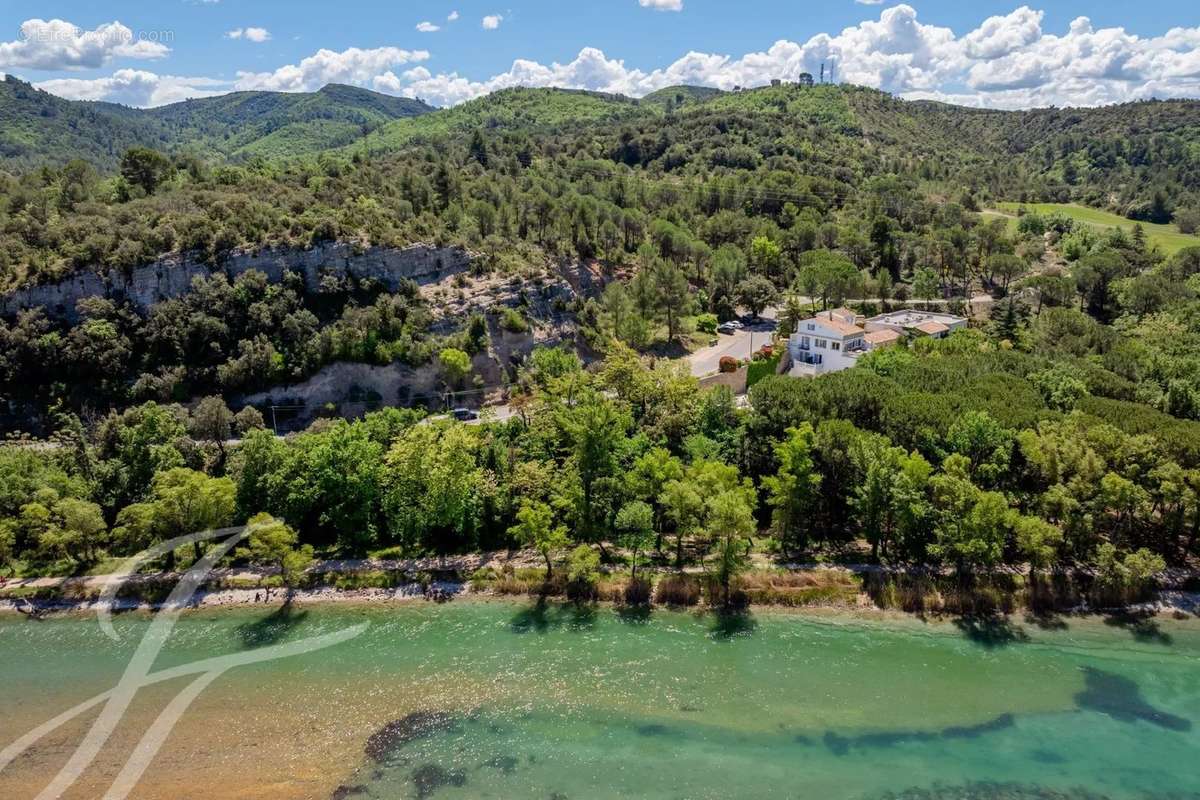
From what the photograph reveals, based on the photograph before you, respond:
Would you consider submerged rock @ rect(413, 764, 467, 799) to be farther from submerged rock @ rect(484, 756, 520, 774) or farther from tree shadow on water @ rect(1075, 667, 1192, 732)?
tree shadow on water @ rect(1075, 667, 1192, 732)

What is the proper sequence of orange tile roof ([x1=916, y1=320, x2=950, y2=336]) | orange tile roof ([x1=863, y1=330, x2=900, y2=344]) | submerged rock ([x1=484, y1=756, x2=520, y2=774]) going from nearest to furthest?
1. submerged rock ([x1=484, y1=756, x2=520, y2=774])
2. orange tile roof ([x1=863, y1=330, x2=900, y2=344])
3. orange tile roof ([x1=916, y1=320, x2=950, y2=336])

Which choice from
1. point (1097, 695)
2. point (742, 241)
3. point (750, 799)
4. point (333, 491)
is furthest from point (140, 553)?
point (742, 241)

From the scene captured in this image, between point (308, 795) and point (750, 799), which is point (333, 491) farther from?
point (750, 799)

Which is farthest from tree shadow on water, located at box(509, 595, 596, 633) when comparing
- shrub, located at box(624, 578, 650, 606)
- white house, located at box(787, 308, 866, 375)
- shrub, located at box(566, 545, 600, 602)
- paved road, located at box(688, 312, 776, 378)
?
white house, located at box(787, 308, 866, 375)

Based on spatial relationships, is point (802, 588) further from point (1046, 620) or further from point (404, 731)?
point (404, 731)

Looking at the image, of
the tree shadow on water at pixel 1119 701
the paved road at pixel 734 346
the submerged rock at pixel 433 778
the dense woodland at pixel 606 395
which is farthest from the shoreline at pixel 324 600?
the paved road at pixel 734 346

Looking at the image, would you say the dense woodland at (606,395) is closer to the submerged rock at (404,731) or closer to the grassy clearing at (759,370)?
the grassy clearing at (759,370)
